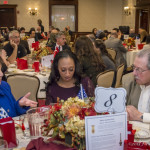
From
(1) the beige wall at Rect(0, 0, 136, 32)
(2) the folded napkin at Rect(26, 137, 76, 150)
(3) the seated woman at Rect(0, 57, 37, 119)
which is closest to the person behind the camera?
(2) the folded napkin at Rect(26, 137, 76, 150)

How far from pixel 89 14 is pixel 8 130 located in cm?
1586

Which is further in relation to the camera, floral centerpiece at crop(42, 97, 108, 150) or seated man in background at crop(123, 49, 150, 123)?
seated man in background at crop(123, 49, 150, 123)

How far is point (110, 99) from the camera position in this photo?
149 centimetres

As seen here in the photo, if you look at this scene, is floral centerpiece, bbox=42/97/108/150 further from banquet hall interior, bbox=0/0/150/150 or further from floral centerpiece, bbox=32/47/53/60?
floral centerpiece, bbox=32/47/53/60

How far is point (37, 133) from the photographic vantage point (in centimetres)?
180

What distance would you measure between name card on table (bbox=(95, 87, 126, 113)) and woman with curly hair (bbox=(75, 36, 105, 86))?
2568 millimetres

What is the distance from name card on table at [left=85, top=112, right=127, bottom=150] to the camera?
4.46 feet

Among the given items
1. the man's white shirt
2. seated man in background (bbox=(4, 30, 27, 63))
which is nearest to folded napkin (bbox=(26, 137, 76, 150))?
the man's white shirt

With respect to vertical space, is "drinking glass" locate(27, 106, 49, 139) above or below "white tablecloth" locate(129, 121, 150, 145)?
above

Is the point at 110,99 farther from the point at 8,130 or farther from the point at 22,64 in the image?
the point at 22,64

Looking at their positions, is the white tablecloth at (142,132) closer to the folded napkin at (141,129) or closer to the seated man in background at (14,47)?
the folded napkin at (141,129)

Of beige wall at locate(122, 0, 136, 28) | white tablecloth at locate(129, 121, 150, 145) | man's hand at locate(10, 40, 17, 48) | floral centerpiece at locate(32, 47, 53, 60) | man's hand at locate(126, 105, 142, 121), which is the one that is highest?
beige wall at locate(122, 0, 136, 28)

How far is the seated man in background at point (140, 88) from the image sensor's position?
2.12m

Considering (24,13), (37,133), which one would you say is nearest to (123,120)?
(37,133)
